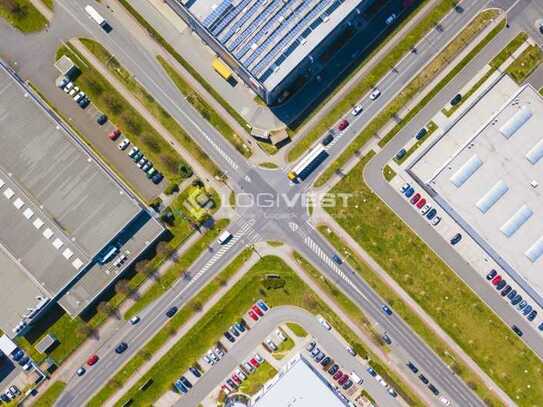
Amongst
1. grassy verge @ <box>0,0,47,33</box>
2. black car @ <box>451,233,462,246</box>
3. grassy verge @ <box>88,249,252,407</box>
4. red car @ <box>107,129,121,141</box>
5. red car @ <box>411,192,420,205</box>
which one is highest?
grassy verge @ <box>0,0,47,33</box>

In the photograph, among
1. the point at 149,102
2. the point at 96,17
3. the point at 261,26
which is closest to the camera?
the point at 261,26

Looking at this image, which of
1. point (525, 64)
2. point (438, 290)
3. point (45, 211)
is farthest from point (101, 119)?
point (525, 64)

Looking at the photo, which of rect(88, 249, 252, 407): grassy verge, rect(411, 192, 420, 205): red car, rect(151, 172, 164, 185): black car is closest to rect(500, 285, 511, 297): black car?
rect(411, 192, 420, 205): red car

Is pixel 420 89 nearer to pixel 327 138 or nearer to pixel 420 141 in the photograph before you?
pixel 420 141

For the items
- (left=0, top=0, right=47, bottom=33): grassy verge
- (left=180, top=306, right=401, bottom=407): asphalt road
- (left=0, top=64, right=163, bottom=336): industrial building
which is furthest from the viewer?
(left=180, top=306, right=401, bottom=407): asphalt road

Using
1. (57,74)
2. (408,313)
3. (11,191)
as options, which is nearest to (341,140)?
(408,313)

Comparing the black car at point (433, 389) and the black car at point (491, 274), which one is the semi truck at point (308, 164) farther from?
the black car at point (433, 389)

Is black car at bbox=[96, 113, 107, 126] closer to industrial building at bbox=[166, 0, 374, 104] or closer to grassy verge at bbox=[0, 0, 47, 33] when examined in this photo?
grassy verge at bbox=[0, 0, 47, 33]

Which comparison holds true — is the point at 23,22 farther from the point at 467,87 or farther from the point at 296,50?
the point at 467,87
